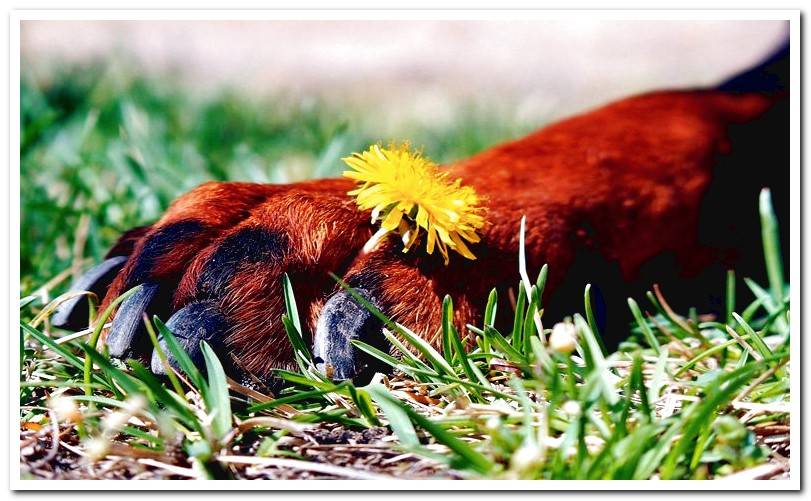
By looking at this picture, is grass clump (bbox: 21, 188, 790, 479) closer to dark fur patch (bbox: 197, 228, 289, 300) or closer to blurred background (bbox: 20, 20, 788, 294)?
dark fur patch (bbox: 197, 228, 289, 300)

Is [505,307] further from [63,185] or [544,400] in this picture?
[63,185]

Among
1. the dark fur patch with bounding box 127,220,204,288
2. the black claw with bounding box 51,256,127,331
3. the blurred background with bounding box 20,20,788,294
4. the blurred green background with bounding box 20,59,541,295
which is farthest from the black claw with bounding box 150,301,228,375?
the blurred background with bounding box 20,20,788,294

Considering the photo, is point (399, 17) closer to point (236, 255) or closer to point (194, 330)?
point (236, 255)

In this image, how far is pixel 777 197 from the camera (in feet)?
6.91

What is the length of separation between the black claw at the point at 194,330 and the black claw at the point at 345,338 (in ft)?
0.49

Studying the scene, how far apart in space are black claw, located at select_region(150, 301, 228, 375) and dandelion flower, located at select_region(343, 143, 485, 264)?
265 mm

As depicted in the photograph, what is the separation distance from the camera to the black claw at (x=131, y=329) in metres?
1.25

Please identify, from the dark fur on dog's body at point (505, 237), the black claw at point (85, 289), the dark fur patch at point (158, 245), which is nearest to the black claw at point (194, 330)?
the dark fur on dog's body at point (505, 237)

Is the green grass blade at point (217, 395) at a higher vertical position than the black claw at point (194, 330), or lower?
lower

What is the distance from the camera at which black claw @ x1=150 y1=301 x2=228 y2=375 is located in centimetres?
122

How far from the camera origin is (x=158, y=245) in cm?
133

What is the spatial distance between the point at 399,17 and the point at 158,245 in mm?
772

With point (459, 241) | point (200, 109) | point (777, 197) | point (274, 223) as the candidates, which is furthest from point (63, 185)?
point (777, 197)

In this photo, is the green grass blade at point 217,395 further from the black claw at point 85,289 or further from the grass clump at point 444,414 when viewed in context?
the black claw at point 85,289
